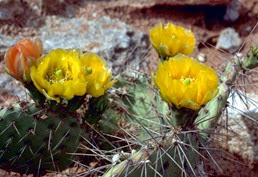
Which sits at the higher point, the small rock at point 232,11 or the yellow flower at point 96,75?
the yellow flower at point 96,75

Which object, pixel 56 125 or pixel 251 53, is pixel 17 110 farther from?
pixel 251 53

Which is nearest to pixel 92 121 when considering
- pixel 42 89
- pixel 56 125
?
pixel 56 125

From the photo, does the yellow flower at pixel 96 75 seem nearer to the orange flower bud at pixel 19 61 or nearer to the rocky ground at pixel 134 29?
the orange flower bud at pixel 19 61

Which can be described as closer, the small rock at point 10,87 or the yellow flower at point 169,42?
the yellow flower at point 169,42

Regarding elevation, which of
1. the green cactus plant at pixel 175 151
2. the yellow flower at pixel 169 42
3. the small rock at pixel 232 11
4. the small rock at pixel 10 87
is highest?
the yellow flower at pixel 169 42

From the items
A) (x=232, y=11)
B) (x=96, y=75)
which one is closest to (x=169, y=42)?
(x=96, y=75)

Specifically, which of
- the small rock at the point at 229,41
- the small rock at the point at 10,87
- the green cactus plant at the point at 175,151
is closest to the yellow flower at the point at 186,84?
the green cactus plant at the point at 175,151
